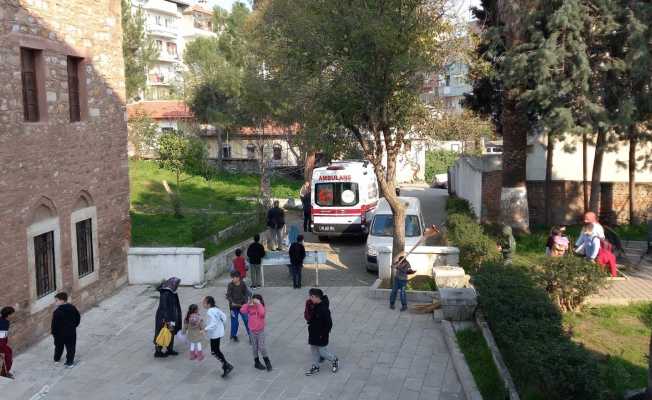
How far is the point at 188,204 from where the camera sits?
25516mm

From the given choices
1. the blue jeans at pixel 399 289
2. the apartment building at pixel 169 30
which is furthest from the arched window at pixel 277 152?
the blue jeans at pixel 399 289

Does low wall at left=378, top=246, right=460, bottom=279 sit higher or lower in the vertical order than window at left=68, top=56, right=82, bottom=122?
lower

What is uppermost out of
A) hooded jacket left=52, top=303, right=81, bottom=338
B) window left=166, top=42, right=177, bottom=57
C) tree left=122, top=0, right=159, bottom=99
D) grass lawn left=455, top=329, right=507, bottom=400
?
window left=166, top=42, right=177, bottom=57

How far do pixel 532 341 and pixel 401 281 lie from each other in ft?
18.1

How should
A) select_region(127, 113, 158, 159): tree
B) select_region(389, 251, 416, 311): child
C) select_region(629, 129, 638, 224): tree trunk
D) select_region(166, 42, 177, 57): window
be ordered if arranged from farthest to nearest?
select_region(166, 42, 177, 57): window → select_region(127, 113, 158, 159): tree → select_region(629, 129, 638, 224): tree trunk → select_region(389, 251, 416, 311): child

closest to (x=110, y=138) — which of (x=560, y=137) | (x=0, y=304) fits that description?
(x=0, y=304)

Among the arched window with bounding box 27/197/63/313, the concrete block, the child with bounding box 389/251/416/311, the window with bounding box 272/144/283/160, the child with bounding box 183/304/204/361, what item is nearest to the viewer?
the child with bounding box 183/304/204/361

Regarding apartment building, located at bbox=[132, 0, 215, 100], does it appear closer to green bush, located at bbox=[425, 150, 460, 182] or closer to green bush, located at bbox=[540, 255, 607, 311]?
green bush, located at bbox=[425, 150, 460, 182]

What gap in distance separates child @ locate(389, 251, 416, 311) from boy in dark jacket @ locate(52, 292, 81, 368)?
6124 mm

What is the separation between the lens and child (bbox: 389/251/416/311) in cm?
1323

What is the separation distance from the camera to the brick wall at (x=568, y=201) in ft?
70.4

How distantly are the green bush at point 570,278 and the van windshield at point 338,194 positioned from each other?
10.6 m

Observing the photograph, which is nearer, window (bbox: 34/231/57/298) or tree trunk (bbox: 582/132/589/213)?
window (bbox: 34/231/57/298)

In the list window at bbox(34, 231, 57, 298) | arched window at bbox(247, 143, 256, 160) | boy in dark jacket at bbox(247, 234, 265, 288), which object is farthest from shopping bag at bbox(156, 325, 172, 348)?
arched window at bbox(247, 143, 256, 160)
